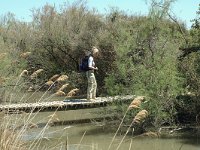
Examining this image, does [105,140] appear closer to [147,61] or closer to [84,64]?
[147,61]

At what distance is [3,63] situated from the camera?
19.0 meters

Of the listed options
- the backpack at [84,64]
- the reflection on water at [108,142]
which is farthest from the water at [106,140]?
the backpack at [84,64]

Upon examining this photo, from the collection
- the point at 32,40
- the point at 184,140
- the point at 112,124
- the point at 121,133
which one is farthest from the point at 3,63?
the point at 32,40

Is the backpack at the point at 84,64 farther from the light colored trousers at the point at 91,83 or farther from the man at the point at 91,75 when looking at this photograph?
the light colored trousers at the point at 91,83

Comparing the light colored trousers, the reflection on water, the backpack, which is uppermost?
the backpack

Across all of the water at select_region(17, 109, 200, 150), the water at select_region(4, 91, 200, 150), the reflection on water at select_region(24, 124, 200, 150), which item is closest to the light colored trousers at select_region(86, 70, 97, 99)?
the water at select_region(4, 91, 200, 150)

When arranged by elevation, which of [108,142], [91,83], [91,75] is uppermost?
[91,75]

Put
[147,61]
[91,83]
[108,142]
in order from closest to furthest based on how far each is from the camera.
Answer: [108,142]
[147,61]
[91,83]

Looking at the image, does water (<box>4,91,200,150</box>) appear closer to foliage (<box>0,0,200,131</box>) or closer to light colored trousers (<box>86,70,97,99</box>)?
foliage (<box>0,0,200,131</box>)

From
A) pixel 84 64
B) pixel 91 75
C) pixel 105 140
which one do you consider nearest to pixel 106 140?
pixel 105 140

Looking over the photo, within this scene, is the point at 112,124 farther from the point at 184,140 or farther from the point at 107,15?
the point at 107,15

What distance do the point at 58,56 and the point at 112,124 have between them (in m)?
14.0

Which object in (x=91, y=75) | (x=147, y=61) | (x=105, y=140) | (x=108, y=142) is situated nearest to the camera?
(x=108, y=142)

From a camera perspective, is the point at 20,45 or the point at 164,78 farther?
the point at 20,45
